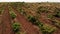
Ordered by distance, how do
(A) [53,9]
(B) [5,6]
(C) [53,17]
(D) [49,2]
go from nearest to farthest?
(C) [53,17] < (A) [53,9] < (B) [5,6] < (D) [49,2]

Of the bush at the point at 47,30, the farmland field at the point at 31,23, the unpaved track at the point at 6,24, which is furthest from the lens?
the unpaved track at the point at 6,24

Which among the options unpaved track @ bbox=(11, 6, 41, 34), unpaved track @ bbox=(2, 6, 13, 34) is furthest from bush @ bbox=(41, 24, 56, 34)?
unpaved track @ bbox=(2, 6, 13, 34)

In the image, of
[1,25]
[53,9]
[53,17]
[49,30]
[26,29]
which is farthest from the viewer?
[53,9]

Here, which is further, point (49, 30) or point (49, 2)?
point (49, 2)

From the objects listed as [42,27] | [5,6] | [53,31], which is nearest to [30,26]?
[42,27]

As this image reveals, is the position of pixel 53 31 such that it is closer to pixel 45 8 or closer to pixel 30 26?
pixel 30 26

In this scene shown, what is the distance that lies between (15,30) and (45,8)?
23.3 ft

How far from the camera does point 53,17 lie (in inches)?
590

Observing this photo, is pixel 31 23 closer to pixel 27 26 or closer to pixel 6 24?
pixel 27 26

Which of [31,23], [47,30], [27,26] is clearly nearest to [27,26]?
[27,26]

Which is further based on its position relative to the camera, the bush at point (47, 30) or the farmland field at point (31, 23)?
the farmland field at point (31, 23)

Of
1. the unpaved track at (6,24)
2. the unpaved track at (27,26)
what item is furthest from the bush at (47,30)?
the unpaved track at (6,24)

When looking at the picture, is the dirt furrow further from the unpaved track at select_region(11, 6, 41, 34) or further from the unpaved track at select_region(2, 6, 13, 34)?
the unpaved track at select_region(2, 6, 13, 34)

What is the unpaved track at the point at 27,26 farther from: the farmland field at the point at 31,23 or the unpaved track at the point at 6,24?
the unpaved track at the point at 6,24
